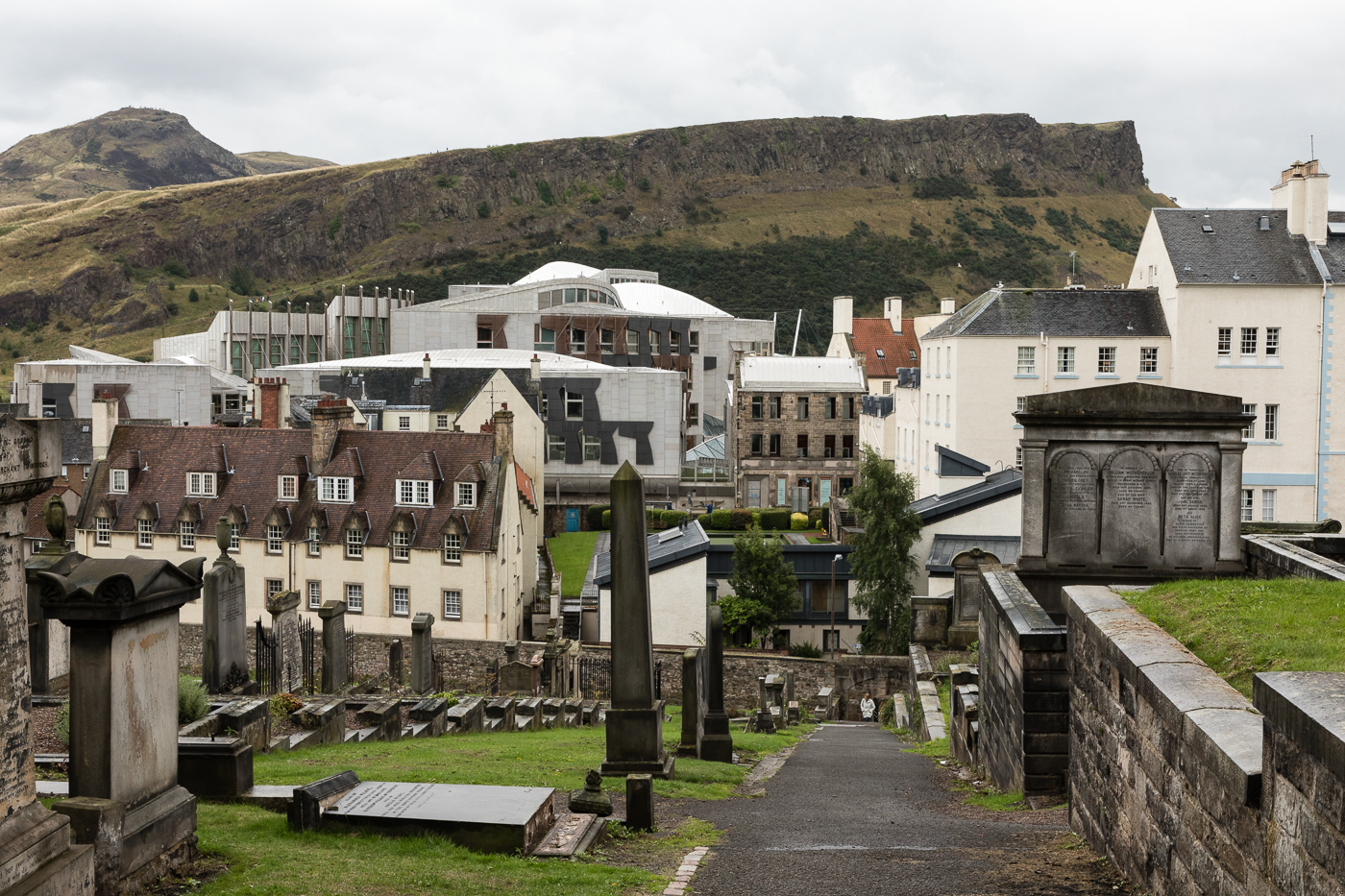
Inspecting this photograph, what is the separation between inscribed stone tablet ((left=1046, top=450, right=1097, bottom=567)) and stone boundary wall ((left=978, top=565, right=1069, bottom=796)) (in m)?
2.52

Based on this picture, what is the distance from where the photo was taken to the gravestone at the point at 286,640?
20.9 m

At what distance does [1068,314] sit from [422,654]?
3474cm

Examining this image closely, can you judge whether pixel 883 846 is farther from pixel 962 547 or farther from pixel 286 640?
pixel 962 547

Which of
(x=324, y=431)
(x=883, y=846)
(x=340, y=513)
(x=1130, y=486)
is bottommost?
(x=883, y=846)

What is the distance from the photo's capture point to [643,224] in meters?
173

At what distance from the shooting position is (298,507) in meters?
37.5

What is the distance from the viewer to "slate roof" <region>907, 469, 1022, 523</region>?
3847cm

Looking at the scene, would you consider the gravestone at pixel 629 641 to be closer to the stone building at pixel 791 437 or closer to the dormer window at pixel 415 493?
the dormer window at pixel 415 493

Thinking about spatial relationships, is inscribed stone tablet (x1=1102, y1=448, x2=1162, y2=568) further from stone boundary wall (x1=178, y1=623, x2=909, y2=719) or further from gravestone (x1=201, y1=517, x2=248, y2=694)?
stone boundary wall (x1=178, y1=623, x2=909, y2=719)

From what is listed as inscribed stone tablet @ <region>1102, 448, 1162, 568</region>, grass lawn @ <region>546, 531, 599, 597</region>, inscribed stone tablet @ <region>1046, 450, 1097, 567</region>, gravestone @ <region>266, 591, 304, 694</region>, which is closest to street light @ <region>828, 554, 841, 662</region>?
grass lawn @ <region>546, 531, 599, 597</region>

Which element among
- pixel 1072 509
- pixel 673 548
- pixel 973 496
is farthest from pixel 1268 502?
pixel 1072 509

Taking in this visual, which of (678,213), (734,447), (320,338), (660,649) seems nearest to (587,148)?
(678,213)

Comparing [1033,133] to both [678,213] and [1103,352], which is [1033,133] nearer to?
[678,213]

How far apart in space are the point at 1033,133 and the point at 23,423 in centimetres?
20870
